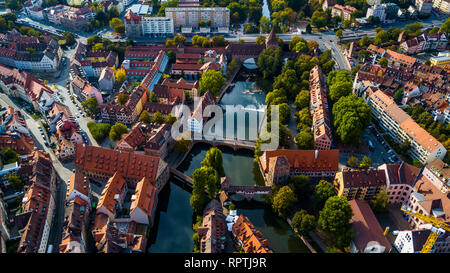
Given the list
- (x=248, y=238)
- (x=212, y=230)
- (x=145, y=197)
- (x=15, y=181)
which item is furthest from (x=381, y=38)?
(x=15, y=181)

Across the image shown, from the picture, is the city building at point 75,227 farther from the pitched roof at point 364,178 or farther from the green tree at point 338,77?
the green tree at point 338,77

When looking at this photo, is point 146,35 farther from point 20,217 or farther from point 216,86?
point 20,217

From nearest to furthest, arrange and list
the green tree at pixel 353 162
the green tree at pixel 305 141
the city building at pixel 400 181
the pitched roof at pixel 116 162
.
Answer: the city building at pixel 400 181 < the pitched roof at pixel 116 162 < the green tree at pixel 353 162 < the green tree at pixel 305 141

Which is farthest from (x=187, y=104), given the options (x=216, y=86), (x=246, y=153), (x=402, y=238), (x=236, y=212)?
(x=402, y=238)

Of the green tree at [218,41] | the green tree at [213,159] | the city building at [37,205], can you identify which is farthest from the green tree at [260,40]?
the city building at [37,205]

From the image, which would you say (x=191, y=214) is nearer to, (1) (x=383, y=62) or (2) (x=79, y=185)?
(2) (x=79, y=185)

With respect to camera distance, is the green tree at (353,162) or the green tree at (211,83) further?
the green tree at (211,83)

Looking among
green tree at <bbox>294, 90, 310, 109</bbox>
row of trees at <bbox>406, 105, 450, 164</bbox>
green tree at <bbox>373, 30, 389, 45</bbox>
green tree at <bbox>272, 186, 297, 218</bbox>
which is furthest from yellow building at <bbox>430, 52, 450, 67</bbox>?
green tree at <bbox>272, 186, 297, 218</bbox>

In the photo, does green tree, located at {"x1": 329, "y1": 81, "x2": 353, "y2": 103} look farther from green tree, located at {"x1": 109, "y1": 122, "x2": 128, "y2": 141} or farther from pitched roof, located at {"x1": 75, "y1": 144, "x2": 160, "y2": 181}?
green tree, located at {"x1": 109, "y1": 122, "x2": 128, "y2": 141}
